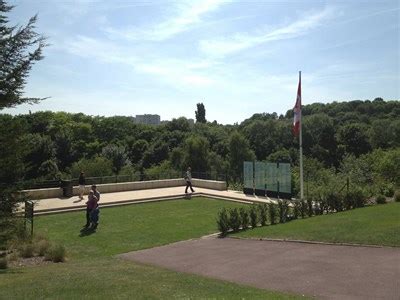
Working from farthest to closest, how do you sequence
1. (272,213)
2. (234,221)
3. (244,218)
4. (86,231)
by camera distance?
(272,213), (86,231), (244,218), (234,221)

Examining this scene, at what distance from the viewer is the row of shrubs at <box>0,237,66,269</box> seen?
526 inches

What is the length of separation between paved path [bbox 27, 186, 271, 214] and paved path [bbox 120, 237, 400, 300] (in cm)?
948

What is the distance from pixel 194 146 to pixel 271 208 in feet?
152

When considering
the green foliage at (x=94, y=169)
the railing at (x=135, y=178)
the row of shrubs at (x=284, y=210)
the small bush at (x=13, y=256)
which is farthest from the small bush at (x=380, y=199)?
the green foliage at (x=94, y=169)

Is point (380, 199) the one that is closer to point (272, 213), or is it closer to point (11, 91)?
point (272, 213)

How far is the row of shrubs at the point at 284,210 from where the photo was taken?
16.9 meters

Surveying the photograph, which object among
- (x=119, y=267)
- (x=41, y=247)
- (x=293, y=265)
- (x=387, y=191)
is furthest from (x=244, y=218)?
(x=387, y=191)

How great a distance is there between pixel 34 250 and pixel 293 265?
819cm

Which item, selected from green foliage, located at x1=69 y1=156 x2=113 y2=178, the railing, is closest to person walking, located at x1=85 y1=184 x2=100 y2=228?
the railing

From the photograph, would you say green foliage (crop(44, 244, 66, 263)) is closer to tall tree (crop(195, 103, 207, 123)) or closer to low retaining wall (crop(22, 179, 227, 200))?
low retaining wall (crop(22, 179, 227, 200))

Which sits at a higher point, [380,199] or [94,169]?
[94,169]

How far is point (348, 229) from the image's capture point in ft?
46.3

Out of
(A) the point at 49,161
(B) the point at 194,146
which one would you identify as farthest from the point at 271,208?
(B) the point at 194,146

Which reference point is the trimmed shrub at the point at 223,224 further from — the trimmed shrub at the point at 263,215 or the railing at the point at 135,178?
the railing at the point at 135,178
